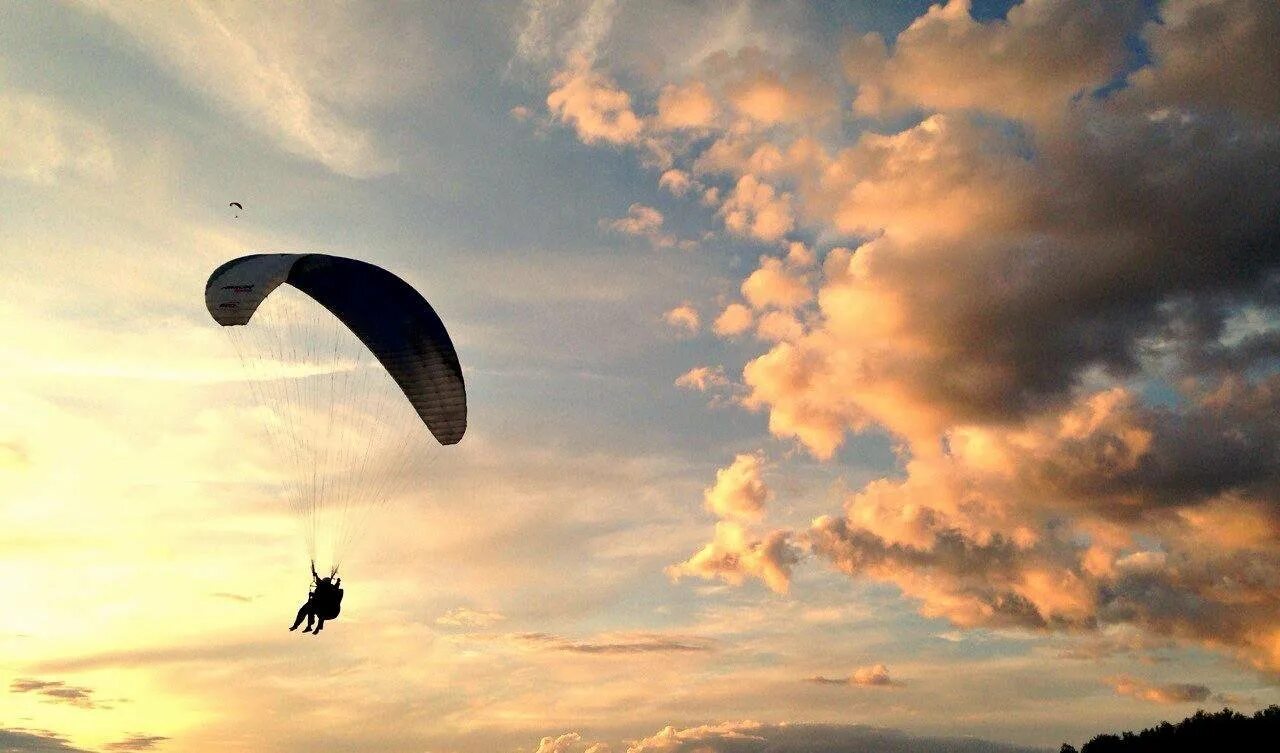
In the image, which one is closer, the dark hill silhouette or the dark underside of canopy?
the dark underside of canopy

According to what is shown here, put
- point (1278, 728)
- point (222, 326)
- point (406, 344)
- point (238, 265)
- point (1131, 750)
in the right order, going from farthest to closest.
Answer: point (1131, 750) < point (1278, 728) < point (406, 344) < point (238, 265) < point (222, 326)

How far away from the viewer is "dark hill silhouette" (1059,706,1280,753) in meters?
79.7

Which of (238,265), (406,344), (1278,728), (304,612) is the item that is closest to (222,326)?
(238,265)

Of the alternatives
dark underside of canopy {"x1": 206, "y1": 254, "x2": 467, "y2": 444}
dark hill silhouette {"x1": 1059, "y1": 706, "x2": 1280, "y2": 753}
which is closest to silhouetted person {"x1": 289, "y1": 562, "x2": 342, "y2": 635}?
dark underside of canopy {"x1": 206, "y1": 254, "x2": 467, "y2": 444}

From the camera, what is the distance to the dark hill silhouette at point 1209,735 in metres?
79.7

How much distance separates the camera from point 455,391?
133 feet

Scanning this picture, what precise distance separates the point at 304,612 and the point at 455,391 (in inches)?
419

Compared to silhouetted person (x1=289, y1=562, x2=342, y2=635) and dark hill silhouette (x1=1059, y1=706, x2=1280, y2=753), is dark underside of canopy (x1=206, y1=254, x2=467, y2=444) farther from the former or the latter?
dark hill silhouette (x1=1059, y1=706, x2=1280, y2=753)

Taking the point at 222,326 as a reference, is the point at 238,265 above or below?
above

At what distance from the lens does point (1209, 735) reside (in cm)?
8375

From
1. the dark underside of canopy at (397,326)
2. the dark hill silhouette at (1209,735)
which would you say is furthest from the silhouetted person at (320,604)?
the dark hill silhouette at (1209,735)

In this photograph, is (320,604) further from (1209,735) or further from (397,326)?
(1209,735)

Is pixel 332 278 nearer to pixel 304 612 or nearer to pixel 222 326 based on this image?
pixel 222 326

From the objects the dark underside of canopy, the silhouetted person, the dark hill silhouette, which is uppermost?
the dark underside of canopy
